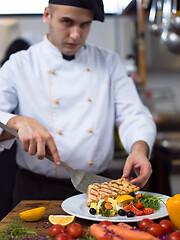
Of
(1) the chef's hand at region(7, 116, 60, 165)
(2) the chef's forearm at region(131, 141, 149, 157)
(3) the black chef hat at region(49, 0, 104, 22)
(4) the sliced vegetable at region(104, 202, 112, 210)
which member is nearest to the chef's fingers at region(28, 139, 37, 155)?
(1) the chef's hand at region(7, 116, 60, 165)

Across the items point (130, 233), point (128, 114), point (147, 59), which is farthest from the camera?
point (147, 59)

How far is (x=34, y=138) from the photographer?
1.41m

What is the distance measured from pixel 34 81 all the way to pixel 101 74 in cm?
37

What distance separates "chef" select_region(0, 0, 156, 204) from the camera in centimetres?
175

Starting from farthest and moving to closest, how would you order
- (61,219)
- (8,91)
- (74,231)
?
(8,91) < (61,219) < (74,231)

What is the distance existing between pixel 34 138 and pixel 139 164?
18.5 inches

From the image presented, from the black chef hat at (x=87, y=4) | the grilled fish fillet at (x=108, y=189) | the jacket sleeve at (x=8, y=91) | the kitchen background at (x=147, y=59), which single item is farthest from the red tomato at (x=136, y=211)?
the kitchen background at (x=147, y=59)

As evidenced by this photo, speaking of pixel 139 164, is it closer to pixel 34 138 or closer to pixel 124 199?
pixel 124 199

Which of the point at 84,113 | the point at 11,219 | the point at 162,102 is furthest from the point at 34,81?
the point at 162,102

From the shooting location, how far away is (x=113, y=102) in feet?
6.52

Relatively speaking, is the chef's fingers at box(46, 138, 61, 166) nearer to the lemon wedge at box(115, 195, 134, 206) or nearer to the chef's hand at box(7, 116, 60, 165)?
the chef's hand at box(7, 116, 60, 165)

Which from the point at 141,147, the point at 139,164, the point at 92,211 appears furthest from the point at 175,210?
the point at 141,147

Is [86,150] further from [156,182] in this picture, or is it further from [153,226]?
[156,182]

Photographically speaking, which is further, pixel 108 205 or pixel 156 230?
pixel 108 205
